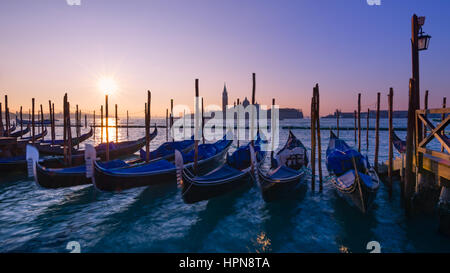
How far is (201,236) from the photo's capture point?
5734mm

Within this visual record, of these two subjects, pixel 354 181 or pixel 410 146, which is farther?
pixel 354 181

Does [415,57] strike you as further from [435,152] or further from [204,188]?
[204,188]

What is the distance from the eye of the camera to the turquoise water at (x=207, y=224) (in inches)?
207

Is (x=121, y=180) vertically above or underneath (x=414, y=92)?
underneath

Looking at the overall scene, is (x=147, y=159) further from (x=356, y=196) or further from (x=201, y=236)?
(x=356, y=196)

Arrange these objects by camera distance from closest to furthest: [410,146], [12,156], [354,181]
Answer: [410,146] < [354,181] < [12,156]

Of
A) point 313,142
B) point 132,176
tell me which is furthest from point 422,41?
point 132,176

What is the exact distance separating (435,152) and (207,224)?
231 inches

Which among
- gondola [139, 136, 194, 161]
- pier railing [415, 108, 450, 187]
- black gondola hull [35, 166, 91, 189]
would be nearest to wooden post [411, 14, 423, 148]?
pier railing [415, 108, 450, 187]

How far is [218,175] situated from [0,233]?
19.2ft

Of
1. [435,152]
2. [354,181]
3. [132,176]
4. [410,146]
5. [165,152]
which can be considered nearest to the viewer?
[435,152]

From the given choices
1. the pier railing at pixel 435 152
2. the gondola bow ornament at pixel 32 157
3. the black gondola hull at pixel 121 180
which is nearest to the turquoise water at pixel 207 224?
the black gondola hull at pixel 121 180

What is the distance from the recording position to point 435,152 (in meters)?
5.39
